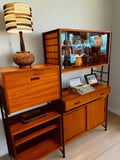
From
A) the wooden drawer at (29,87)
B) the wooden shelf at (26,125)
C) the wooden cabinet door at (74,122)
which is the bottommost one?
the wooden cabinet door at (74,122)

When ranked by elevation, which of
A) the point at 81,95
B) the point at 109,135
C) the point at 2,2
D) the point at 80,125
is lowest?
the point at 109,135

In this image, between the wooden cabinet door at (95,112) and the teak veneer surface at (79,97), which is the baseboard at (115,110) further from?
the teak veneer surface at (79,97)

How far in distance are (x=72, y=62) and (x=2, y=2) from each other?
1.12 metres

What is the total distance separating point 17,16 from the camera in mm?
1129

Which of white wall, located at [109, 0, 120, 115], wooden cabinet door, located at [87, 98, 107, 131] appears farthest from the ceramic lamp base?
white wall, located at [109, 0, 120, 115]

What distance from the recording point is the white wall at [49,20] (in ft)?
4.85

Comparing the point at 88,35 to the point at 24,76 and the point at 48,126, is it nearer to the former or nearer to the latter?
the point at 24,76

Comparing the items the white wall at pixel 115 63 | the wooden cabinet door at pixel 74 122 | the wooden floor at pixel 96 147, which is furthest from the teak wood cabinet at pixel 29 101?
the white wall at pixel 115 63

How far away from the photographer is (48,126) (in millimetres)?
1590

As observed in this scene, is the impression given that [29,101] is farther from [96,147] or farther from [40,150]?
[96,147]

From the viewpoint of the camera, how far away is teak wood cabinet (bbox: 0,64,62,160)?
1129 millimetres

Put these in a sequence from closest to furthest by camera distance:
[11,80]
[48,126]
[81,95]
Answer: [11,80], [48,126], [81,95]

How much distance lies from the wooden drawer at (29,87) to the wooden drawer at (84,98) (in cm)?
25

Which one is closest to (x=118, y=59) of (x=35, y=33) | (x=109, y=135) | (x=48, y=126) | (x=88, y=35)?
(x=88, y=35)
